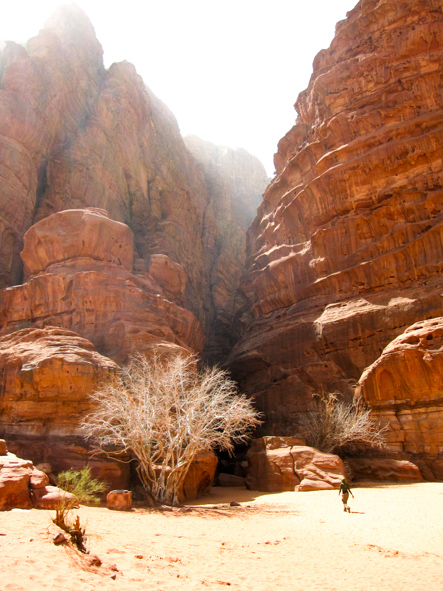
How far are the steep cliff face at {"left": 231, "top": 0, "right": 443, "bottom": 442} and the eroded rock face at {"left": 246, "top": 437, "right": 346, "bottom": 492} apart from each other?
6453 millimetres

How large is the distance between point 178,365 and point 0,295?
48.2 feet

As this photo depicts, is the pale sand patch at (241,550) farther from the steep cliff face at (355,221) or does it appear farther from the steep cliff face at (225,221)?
the steep cliff face at (225,221)

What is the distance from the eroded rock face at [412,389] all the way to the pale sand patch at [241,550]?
810 centimetres

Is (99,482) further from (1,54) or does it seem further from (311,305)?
(1,54)

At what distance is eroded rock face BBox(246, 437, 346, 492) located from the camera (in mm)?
19797

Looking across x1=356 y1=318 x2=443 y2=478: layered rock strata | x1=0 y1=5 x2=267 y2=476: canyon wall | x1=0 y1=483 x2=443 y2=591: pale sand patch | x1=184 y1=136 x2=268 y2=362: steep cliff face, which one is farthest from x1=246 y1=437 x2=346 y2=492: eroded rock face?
x1=184 y1=136 x2=268 y2=362: steep cliff face

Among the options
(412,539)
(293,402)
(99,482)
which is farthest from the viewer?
(293,402)

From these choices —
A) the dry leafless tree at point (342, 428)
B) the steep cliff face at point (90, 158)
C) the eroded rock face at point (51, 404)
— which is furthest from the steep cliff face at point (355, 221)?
the eroded rock face at point (51, 404)

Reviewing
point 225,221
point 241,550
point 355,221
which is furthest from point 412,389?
point 225,221

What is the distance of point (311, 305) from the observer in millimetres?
33156

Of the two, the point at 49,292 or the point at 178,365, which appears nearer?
the point at 178,365

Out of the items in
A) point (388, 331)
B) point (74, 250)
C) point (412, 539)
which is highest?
point (74, 250)

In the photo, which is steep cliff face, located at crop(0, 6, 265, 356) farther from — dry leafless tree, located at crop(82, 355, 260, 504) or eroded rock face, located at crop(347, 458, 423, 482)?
eroded rock face, located at crop(347, 458, 423, 482)

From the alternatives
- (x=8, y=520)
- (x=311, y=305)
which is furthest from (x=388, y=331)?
(x=8, y=520)
